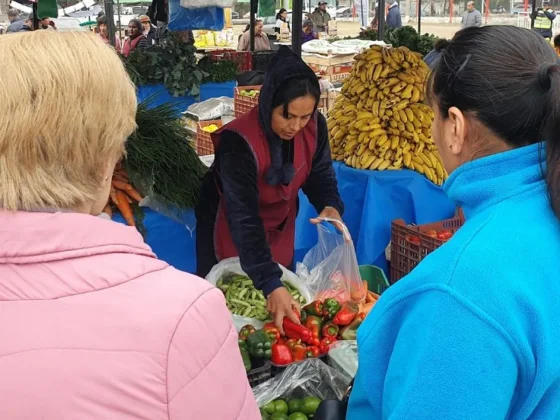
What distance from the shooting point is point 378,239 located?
426cm

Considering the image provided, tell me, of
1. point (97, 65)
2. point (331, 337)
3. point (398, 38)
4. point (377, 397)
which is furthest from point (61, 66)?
point (398, 38)

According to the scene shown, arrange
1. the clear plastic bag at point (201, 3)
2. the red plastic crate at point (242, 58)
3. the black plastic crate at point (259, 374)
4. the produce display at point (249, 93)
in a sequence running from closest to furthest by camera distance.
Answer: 1. the black plastic crate at point (259, 374)
2. the clear plastic bag at point (201, 3)
3. the produce display at point (249, 93)
4. the red plastic crate at point (242, 58)

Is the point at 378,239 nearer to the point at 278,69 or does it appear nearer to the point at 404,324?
the point at 278,69

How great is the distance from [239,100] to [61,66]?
615 cm

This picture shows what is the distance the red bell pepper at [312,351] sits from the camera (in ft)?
9.16

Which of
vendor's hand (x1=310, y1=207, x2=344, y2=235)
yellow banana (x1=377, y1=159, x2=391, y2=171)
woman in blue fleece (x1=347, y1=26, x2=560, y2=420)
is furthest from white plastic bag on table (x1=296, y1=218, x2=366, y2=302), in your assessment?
woman in blue fleece (x1=347, y1=26, x2=560, y2=420)

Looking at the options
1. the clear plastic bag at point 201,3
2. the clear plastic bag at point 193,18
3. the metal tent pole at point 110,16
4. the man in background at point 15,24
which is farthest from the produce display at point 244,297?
the man in background at point 15,24

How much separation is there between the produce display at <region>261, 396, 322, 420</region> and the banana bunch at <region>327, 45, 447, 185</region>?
2.30m

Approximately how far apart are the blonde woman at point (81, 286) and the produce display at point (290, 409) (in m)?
1.37

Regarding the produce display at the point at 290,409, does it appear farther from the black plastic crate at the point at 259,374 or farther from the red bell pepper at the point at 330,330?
the red bell pepper at the point at 330,330

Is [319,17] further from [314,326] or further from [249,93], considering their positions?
[314,326]

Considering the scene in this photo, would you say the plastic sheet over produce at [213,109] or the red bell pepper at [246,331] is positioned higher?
the plastic sheet over produce at [213,109]

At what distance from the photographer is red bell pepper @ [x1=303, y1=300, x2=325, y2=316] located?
3.05m

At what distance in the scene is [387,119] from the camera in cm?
465
